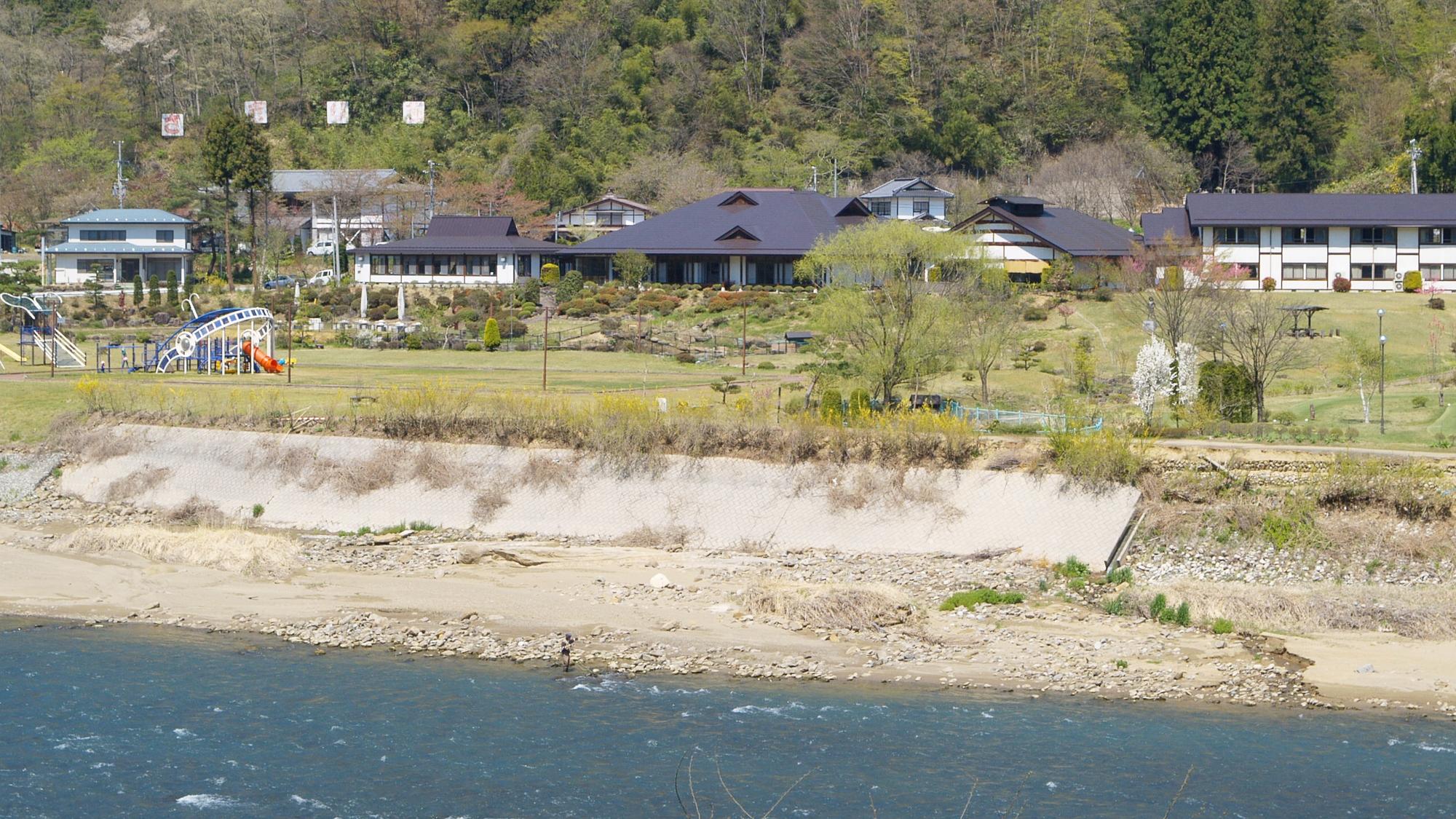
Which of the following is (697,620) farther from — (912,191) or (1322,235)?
(912,191)

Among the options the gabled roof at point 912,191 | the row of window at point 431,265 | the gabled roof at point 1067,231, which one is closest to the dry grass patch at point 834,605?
the gabled roof at point 1067,231

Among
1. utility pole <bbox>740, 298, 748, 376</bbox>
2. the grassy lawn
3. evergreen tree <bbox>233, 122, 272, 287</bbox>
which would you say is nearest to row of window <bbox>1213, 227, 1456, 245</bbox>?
the grassy lawn

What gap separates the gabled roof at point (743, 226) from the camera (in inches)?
2625

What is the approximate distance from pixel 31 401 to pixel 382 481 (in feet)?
45.7

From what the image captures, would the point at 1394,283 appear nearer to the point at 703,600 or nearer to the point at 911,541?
the point at 911,541

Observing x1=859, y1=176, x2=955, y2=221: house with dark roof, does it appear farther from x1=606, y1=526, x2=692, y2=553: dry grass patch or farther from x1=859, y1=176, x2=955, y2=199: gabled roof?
x1=606, y1=526, x2=692, y2=553: dry grass patch

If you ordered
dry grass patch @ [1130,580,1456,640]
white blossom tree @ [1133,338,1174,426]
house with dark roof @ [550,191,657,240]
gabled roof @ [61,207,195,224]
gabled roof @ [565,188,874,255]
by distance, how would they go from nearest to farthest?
dry grass patch @ [1130,580,1456,640] → white blossom tree @ [1133,338,1174,426] → gabled roof @ [565,188,874,255] → gabled roof @ [61,207,195,224] → house with dark roof @ [550,191,657,240]

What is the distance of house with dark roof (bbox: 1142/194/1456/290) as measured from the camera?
59312 millimetres

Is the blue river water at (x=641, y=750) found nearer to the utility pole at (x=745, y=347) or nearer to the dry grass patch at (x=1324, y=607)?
the dry grass patch at (x=1324, y=607)

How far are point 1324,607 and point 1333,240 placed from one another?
140 feet

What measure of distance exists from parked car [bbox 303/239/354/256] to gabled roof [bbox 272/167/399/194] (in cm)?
373

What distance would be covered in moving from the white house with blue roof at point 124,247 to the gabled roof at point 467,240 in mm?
16677

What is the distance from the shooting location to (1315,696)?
1939 centimetres

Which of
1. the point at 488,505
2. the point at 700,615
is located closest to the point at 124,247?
the point at 488,505
